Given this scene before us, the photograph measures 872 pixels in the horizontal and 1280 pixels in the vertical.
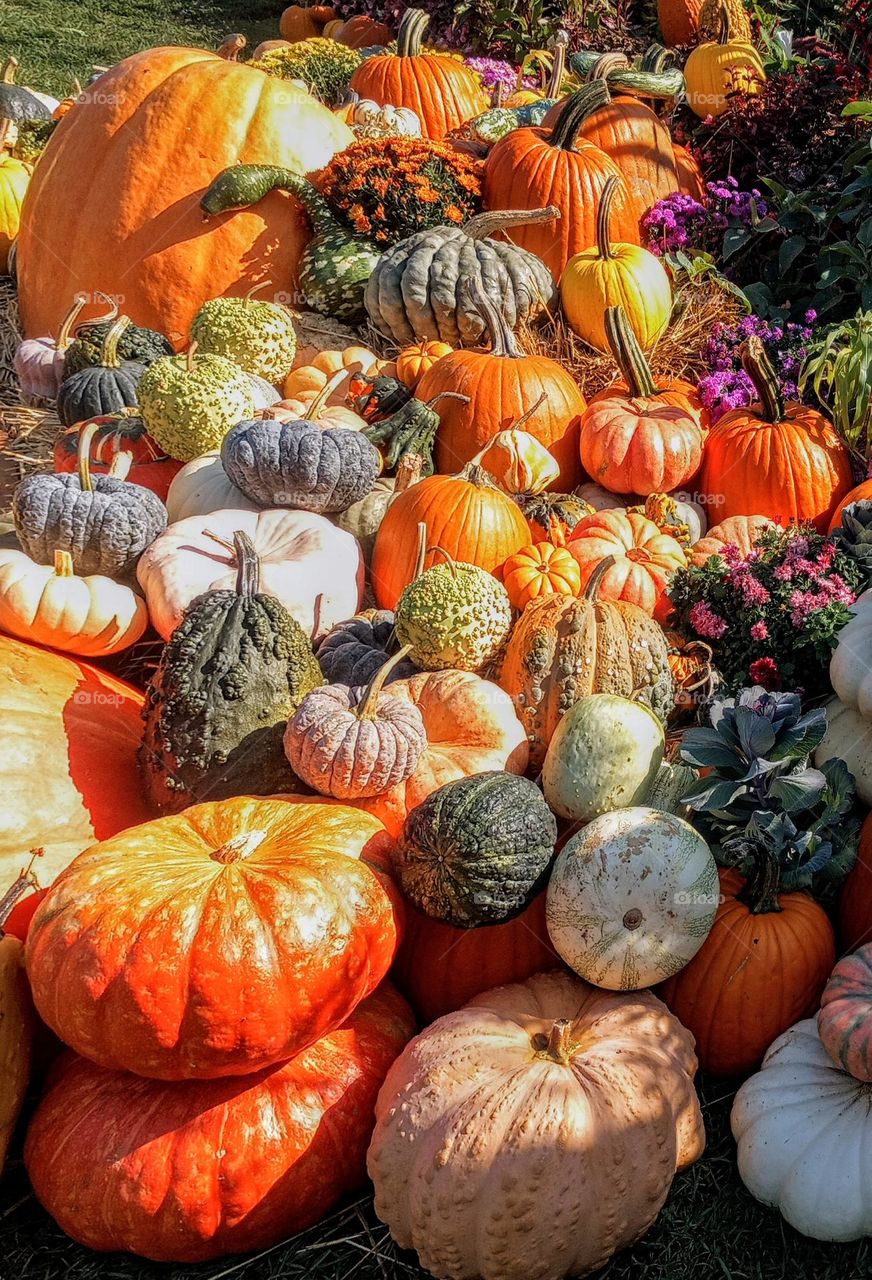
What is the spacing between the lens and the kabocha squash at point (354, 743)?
2.92 metres

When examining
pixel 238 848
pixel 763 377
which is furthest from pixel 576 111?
pixel 238 848

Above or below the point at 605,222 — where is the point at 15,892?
below

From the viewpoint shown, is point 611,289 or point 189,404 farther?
point 611,289

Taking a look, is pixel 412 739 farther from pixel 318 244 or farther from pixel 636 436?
pixel 318 244

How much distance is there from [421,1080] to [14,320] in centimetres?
548

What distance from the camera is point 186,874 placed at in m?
2.59

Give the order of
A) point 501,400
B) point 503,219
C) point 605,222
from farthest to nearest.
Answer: point 503,219 → point 605,222 → point 501,400

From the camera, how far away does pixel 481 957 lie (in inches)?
116

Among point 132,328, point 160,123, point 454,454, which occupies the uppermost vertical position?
point 160,123

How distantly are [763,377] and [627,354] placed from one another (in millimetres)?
613

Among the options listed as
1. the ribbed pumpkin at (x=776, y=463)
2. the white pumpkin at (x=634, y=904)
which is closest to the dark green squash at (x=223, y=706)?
the white pumpkin at (x=634, y=904)

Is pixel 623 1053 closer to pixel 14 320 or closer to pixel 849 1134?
pixel 849 1134

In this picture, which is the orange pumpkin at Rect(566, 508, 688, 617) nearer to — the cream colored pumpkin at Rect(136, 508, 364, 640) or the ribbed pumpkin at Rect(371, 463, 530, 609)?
the ribbed pumpkin at Rect(371, 463, 530, 609)

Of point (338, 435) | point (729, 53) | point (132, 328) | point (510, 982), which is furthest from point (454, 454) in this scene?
point (729, 53)
